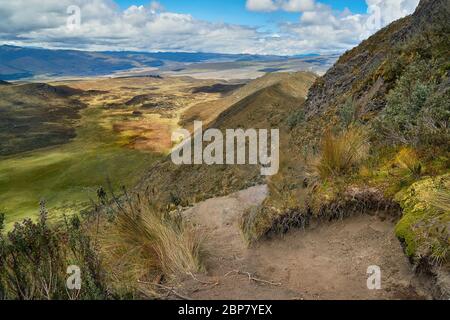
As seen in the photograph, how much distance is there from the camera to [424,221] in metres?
4.87

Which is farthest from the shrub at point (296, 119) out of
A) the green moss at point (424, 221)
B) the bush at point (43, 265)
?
the bush at point (43, 265)

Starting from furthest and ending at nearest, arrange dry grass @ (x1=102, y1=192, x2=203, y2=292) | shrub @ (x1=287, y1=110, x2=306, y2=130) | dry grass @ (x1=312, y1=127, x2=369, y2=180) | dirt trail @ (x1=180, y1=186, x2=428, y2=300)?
shrub @ (x1=287, y1=110, x2=306, y2=130) → dry grass @ (x1=312, y1=127, x2=369, y2=180) → dry grass @ (x1=102, y1=192, x2=203, y2=292) → dirt trail @ (x1=180, y1=186, x2=428, y2=300)

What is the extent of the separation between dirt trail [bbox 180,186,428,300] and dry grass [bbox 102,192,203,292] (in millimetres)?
305

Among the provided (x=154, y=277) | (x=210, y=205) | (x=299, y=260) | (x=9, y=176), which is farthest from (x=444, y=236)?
(x=9, y=176)

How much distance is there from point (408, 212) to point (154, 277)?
335 cm

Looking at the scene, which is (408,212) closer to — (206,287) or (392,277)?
(392,277)

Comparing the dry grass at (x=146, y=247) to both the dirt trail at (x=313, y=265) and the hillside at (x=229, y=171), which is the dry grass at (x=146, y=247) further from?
the hillside at (x=229, y=171)

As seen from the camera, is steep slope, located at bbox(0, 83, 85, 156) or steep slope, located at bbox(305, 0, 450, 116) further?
steep slope, located at bbox(0, 83, 85, 156)

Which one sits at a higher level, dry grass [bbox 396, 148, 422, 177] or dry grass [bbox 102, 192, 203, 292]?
dry grass [bbox 396, 148, 422, 177]

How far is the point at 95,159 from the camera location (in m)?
55.2

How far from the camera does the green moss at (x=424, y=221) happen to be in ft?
14.6

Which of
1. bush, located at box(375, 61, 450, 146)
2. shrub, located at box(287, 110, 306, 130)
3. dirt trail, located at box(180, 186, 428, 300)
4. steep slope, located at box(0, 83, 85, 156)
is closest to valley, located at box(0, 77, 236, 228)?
steep slope, located at box(0, 83, 85, 156)

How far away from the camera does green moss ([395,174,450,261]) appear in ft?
14.6

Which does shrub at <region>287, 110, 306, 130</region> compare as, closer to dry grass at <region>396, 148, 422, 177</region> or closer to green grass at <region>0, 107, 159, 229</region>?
green grass at <region>0, 107, 159, 229</region>
